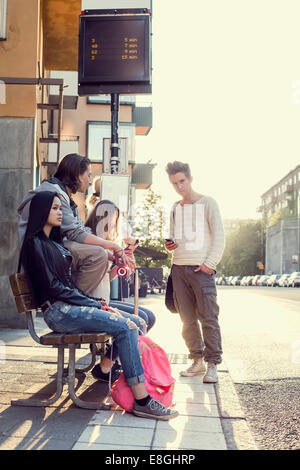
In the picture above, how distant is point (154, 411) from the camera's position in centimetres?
394

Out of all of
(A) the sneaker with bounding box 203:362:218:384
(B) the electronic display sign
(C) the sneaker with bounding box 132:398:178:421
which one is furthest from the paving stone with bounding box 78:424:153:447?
(B) the electronic display sign

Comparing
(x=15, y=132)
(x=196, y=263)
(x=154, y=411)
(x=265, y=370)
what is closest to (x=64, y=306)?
(x=154, y=411)

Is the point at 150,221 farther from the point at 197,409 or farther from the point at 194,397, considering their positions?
the point at 197,409

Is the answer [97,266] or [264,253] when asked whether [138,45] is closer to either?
[97,266]

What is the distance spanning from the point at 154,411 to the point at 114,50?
6032mm

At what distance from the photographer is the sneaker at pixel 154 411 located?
155 inches

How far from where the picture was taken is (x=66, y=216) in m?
4.46

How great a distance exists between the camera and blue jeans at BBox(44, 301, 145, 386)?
13.2 ft

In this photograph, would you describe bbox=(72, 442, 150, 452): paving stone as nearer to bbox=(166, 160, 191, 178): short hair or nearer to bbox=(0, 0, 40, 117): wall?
bbox=(166, 160, 191, 178): short hair

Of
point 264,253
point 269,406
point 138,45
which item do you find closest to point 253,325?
point 138,45

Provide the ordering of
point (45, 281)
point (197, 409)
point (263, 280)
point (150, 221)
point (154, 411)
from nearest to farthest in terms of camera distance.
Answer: point (154, 411)
point (45, 281)
point (197, 409)
point (150, 221)
point (263, 280)

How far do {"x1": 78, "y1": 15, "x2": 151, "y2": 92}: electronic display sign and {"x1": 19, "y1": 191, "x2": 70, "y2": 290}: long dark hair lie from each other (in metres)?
4.73

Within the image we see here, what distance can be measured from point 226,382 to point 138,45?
17.2ft

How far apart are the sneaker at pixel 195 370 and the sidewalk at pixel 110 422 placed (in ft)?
0.26
